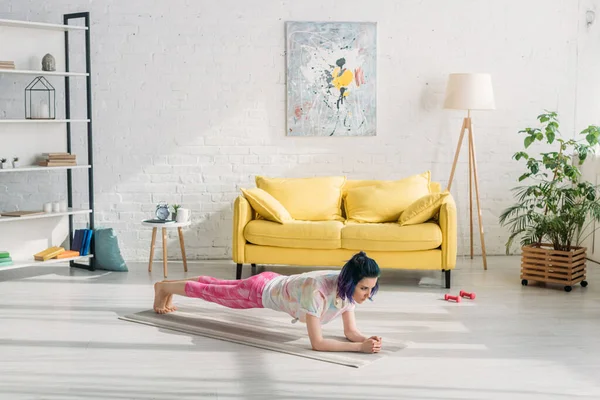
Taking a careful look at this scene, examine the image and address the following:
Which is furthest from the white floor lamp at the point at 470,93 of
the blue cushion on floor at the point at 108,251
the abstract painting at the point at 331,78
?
the blue cushion on floor at the point at 108,251

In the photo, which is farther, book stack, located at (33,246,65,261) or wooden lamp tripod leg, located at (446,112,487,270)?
wooden lamp tripod leg, located at (446,112,487,270)

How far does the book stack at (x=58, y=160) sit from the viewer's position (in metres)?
6.64

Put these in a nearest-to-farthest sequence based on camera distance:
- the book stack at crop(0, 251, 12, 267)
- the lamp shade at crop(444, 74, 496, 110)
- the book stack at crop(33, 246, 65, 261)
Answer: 1. the book stack at crop(0, 251, 12, 267)
2. the book stack at crop(33, 246, 65, 261)
3. the lamp shade at crop(444, 74, 496, 110)

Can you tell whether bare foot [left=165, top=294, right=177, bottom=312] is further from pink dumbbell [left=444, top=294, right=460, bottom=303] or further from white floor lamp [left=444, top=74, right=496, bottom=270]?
white floor lamp [left=444, top=74, right=496, bottom=270]

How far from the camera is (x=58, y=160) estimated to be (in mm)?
6684

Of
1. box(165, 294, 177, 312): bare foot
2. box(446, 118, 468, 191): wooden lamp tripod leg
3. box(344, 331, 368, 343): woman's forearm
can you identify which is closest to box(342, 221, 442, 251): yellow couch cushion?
box(446, 118, 468, 191): wooden lamp tripod leg

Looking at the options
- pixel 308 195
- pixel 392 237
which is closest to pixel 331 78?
pixel 308 195

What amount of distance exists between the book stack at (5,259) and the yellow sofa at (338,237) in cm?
170

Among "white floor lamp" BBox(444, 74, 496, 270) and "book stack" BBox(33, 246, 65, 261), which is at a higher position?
"white floor lamp" BBox(444, 74, 496, 270)

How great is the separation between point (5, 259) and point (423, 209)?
3.16 metres

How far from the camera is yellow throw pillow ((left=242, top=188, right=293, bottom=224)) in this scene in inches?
255

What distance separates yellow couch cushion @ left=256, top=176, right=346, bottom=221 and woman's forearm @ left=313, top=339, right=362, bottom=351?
2.43m

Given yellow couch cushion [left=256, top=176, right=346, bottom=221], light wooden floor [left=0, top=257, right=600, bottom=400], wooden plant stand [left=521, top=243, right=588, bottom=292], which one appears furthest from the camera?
yellow couch cushion [left=256, top=176, right=346, bottom=221]

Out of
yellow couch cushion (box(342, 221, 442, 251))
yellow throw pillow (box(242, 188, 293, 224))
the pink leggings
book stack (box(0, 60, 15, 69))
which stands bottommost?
the pink leggings
